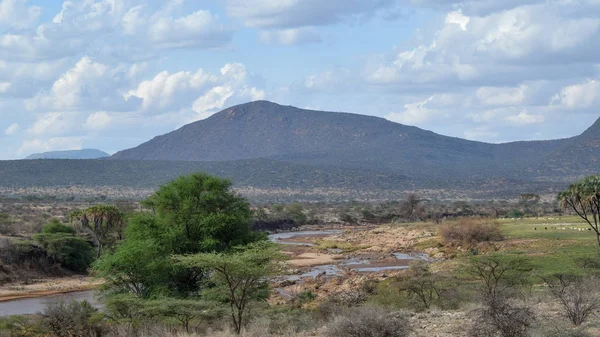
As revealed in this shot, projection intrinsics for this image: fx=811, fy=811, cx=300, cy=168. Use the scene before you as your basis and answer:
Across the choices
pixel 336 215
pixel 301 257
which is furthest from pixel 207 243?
pixel 336 215

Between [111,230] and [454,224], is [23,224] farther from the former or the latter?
[454,224]

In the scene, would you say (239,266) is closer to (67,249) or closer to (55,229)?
(67,249)

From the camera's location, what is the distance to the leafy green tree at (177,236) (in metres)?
32.0

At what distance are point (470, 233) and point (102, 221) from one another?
1336 inches

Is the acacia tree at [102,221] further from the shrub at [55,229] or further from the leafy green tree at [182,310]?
the leafy green tree at [182,310]

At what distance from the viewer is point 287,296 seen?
4991cm

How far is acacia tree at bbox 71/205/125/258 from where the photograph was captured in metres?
67.4

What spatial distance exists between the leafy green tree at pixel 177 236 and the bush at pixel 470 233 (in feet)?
141

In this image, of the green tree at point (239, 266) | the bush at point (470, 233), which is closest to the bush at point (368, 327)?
the green tree at point (239, 266)

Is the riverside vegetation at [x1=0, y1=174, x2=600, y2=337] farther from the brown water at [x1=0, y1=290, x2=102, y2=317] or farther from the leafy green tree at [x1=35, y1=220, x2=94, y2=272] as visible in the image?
the leafy green tree at [x1=35, y1=220, x2=94, y2=272]

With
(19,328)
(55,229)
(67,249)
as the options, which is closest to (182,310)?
(19,328)

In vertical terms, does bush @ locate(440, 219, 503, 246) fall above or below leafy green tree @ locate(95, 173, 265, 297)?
below

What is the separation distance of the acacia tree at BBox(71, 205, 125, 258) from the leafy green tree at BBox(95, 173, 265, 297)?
3227 cm

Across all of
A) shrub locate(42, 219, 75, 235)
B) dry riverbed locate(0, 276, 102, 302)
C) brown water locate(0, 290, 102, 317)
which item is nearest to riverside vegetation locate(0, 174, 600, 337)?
brown water locate(0, 290, 102, 317)
